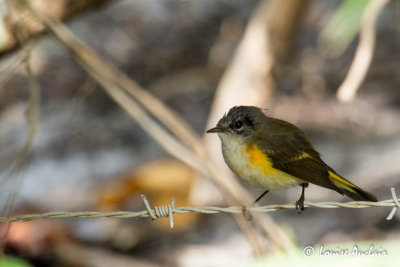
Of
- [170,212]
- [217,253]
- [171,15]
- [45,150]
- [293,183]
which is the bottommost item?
[170,212]

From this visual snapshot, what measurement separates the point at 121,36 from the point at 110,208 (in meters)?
3.12

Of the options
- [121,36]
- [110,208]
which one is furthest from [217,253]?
[121,36]

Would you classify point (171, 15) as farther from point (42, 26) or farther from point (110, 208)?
point (42, 26)

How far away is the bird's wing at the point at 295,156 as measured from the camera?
3.06 meters

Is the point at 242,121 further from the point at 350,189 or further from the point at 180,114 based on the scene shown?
the point at 180,114

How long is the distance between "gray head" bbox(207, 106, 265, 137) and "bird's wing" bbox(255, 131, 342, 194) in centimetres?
11

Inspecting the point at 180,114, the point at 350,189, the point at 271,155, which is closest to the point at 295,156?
the point at 271,155

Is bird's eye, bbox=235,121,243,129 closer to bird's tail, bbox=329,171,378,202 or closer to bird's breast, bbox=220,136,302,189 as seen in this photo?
bird's breast, bbox=220,136,302,189

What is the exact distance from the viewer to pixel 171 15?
28.5 ft

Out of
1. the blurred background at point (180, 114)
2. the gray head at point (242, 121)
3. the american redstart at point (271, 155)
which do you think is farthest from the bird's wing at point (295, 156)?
the blurred background at point (180, 114)

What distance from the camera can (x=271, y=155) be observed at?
10.5 ft

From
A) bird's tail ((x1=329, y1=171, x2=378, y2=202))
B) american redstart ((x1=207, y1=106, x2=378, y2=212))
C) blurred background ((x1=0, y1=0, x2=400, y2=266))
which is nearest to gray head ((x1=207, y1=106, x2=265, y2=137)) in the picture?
american redstart ((x1=207, y1=106, x2=378, y2=212))

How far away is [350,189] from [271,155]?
415 millimetres

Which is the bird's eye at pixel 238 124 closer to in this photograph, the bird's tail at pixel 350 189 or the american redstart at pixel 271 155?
the american redstart at pixel 271 155
